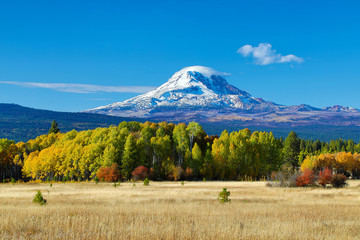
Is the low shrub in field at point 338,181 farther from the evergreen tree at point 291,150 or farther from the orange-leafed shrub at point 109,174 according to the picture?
the evergreen tree at point 291,150

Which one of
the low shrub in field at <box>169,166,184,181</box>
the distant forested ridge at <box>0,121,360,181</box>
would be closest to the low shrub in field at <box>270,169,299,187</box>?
the low shrub in field at <box>169,166,184,181</box>

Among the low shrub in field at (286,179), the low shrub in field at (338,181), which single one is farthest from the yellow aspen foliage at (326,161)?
the low shrub in field at (286,179)

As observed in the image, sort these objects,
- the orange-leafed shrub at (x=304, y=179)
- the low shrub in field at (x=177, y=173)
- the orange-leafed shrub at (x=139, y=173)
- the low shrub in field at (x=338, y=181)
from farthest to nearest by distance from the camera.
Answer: the low shrub in field at (x=177, y=173) < the orange-leafed shrub at (x=139, y=173) < the low shrub in field at (x=338, y=181) < the orange-leafed shrub at (x=304, y=179)

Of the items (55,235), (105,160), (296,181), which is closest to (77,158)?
(105,160)

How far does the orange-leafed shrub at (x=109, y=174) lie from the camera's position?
222 ft

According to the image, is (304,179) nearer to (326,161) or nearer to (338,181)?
(338,181)

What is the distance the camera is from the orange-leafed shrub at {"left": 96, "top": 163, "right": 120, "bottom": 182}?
67625 mm

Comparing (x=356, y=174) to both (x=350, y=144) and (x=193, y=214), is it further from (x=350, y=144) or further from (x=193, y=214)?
(x=193, y=214)

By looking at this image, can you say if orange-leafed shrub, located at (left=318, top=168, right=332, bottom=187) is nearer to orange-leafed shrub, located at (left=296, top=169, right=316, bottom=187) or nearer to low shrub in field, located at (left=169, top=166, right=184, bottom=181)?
orange-leafed shrub, located at (left=296, top=169, right=316, bottom=187)

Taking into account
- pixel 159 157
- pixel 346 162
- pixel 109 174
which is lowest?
pixel 346 162

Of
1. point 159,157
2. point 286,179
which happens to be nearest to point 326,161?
point 159,157

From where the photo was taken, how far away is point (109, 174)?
68000 mm

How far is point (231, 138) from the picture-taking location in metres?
88.9

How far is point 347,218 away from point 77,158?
70.2 m
